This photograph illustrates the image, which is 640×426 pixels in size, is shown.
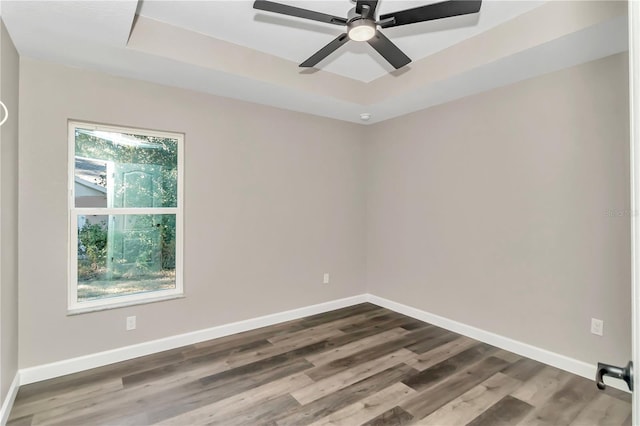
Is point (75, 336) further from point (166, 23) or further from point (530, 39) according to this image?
point (530, 39)

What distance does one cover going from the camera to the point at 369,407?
7.52 feet

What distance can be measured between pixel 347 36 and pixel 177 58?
4.63 ft

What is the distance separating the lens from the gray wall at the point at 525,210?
2.57m

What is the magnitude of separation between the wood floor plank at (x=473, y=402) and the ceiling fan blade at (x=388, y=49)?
243 centimetres

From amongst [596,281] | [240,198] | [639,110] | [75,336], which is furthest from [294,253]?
[639,110]

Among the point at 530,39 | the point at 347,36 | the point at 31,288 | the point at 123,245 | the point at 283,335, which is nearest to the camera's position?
the point at 347,36

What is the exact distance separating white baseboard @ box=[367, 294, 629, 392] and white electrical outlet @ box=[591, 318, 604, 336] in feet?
0.87

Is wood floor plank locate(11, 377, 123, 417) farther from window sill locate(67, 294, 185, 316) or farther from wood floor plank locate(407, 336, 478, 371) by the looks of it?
wood floor plank locate(407, 336, 478, 371)

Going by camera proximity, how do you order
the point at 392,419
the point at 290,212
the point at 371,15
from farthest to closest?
1. the point at 290,212
2. the point at 392,419
3. the point at 371,15

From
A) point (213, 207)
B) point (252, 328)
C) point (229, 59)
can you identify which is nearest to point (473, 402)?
point (252, 328)

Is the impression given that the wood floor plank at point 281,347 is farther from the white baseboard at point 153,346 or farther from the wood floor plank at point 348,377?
the wood floor plank at point 348,377

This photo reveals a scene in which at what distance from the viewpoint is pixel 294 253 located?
13.2 feet

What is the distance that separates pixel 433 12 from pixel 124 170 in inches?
109

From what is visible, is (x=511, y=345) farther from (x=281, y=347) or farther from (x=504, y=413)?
(x=281, y=347)
